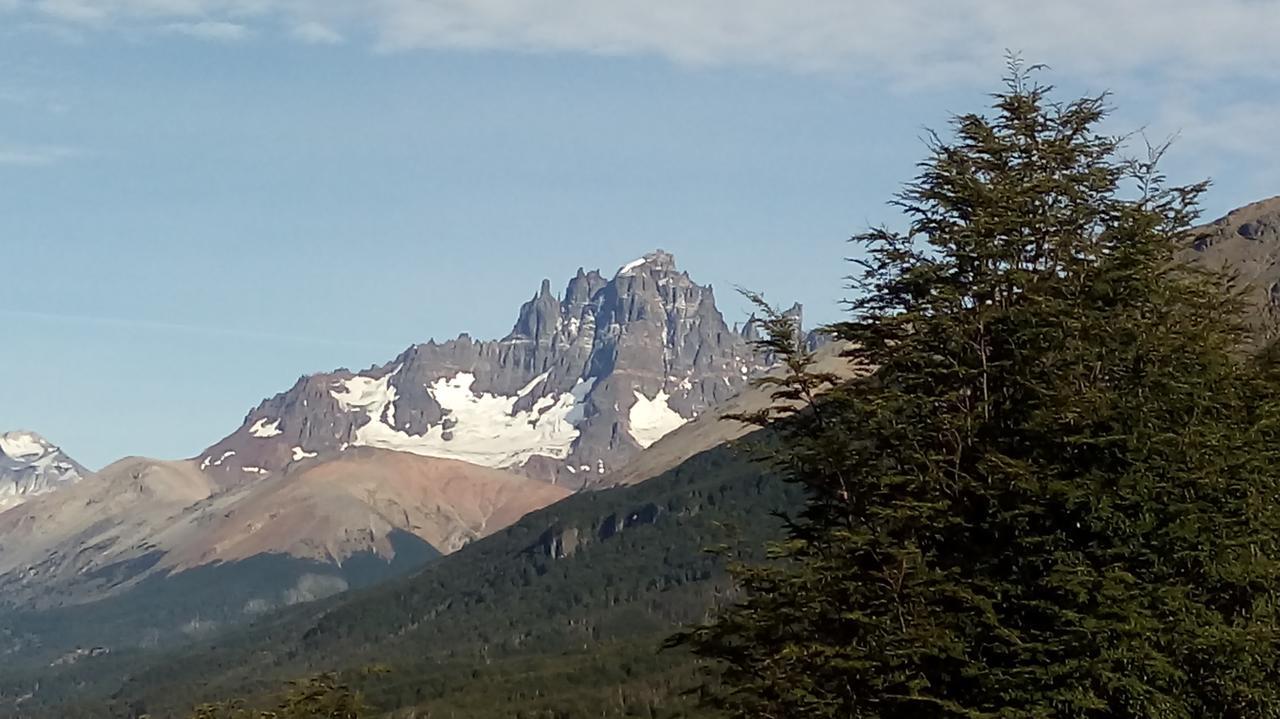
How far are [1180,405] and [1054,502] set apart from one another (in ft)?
13.2

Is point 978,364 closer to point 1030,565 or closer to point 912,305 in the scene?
point 912,305

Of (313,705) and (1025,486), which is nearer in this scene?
(1025,486)

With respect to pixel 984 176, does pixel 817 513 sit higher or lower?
lower

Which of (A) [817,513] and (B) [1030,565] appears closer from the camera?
(B) [1030,565]

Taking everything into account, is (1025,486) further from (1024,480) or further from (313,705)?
(313,705)

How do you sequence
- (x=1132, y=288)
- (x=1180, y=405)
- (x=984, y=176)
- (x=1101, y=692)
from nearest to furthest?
(x=1101, y=692) → (x=1180, y=405) → (x=1132, y=288) → (x=984, y=176)

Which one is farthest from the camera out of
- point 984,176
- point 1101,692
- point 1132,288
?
point 984,176

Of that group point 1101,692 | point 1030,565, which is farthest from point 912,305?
point 1101,692

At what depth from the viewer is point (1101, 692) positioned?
1342 inches

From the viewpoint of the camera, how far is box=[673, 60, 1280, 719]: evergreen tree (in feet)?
114

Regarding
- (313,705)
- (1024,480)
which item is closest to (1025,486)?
(1024,480)

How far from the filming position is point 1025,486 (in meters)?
35.7

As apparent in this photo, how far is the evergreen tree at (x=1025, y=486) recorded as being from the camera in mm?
34625

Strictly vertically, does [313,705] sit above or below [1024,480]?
below
